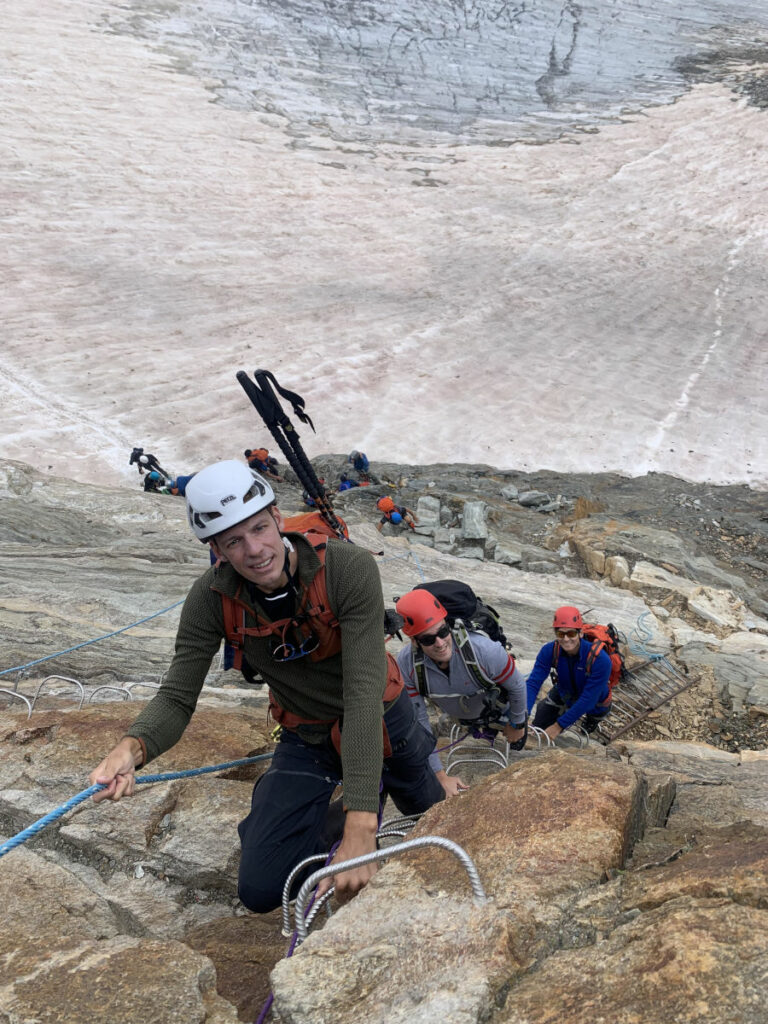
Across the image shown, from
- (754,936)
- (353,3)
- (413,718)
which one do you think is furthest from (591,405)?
(353,3)

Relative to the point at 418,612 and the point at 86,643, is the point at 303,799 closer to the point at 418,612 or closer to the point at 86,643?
the point at 418,612

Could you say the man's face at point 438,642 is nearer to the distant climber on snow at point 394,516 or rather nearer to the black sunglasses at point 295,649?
the black sunglasses at point 295,649

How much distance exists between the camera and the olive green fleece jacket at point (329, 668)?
3.56 metres

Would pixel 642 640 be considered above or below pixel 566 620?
below

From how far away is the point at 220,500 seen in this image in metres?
3.60

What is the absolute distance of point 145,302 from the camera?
1128 inches

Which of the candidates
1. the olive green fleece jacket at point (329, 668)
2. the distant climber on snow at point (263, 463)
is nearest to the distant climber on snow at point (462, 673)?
the olive green fleece jacket at point (329, 668)

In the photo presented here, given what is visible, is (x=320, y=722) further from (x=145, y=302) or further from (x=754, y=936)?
(x=145, y=302)

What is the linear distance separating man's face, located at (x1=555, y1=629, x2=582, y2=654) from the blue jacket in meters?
0.08

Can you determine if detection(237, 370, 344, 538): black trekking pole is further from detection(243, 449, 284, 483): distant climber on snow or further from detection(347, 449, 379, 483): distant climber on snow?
detection(347, 449, 379, 483): distant climber on snow

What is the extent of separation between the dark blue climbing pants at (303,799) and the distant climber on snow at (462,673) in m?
0.93

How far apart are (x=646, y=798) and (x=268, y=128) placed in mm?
42328

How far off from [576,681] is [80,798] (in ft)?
19.0

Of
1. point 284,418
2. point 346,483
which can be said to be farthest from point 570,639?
point 346,483
